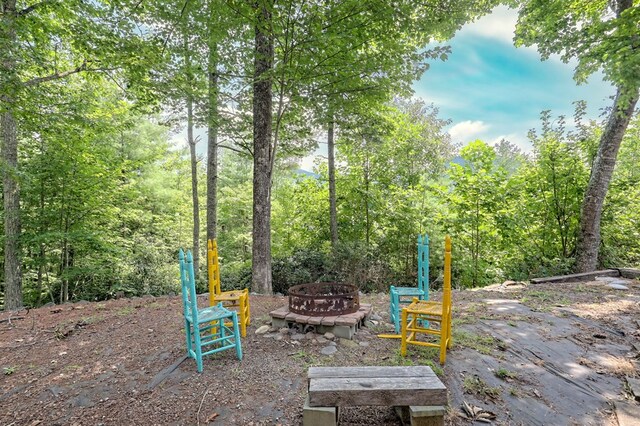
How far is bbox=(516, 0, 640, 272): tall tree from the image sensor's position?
4.95 meters

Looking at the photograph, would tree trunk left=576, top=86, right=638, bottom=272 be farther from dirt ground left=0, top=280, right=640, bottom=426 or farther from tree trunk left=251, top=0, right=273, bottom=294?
tree trunk left=251, top=0, right=273, bottom=294

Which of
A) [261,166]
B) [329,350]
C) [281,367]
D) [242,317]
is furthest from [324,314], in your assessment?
[261,166]

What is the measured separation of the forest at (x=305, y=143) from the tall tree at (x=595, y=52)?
0.04 meters

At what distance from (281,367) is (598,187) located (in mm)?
7606

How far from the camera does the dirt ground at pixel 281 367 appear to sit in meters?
2.30

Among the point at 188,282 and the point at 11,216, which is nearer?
the point at 188,282

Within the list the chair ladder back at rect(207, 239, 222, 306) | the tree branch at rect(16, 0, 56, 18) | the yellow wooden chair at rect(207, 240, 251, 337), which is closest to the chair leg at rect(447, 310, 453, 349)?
the yellow wooden chair at rect(207, 240, 251, 337)

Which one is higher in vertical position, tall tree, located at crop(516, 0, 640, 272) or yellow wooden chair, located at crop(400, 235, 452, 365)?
tall tree, located at crop(516, 0, 640, 272)

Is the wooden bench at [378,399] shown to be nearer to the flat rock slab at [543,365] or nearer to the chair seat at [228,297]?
the flat rock slab at [543,365]

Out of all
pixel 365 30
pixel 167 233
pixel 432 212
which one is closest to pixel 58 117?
pixel 365 30

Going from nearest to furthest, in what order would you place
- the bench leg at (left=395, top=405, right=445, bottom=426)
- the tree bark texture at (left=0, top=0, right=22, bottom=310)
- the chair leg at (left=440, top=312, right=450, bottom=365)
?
the bench leg at (left=395, top=405, right=445, bottom=426) < the chair leg at (left=440, top=312, right=450, bottom=365) < the tree bark texture at (left=0, top=0, right=22, bottom=310)

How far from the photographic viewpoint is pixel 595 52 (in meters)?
5.18

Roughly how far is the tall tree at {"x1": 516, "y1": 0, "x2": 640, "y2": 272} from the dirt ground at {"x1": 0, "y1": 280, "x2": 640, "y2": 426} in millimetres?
2811

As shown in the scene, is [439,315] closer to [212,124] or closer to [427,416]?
[427,416]
